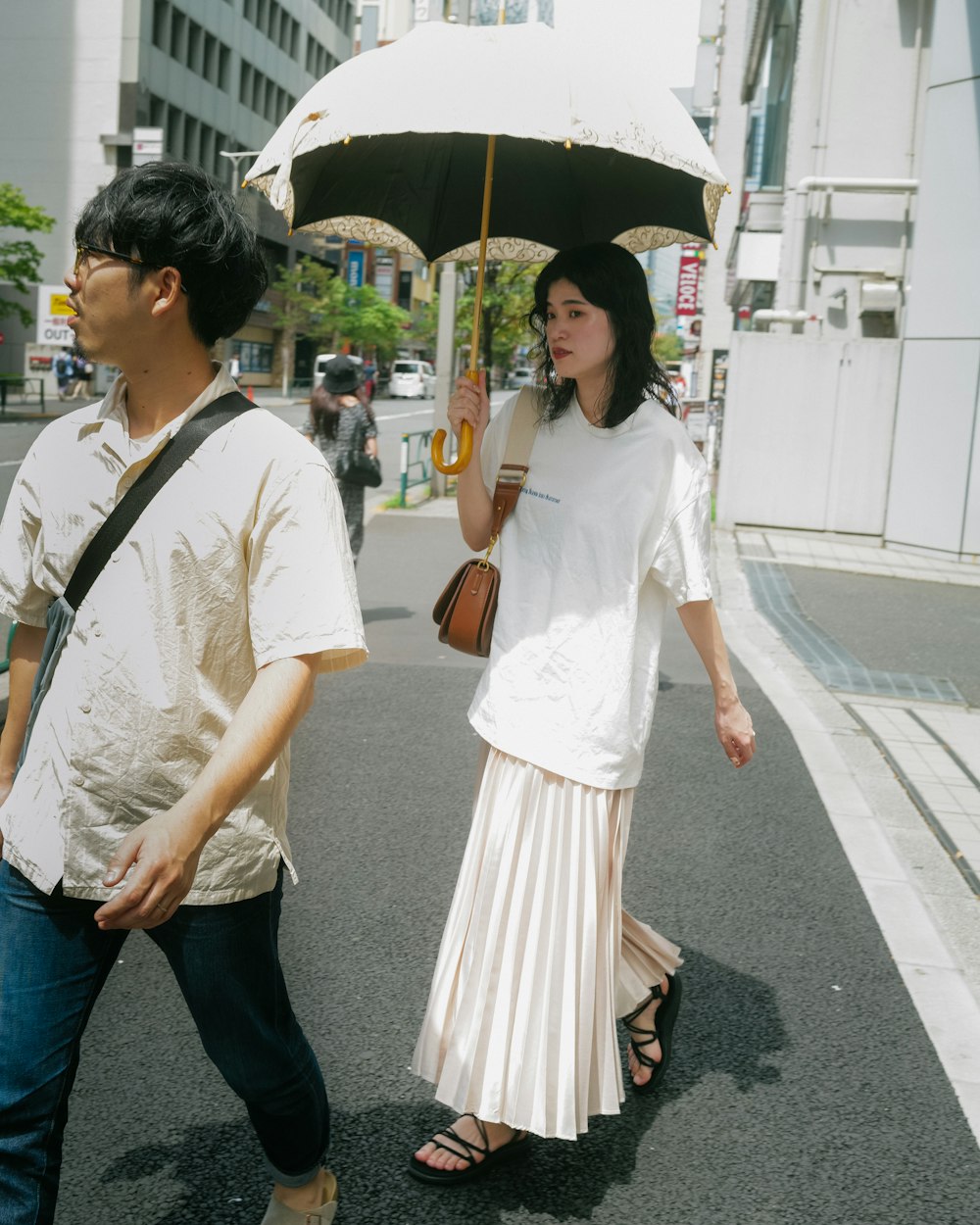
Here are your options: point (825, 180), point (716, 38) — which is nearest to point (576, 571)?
point (825, 180)

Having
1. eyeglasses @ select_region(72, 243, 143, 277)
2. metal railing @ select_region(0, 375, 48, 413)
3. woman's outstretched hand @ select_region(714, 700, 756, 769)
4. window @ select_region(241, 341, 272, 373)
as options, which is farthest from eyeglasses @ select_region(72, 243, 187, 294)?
window @ select_region(241, 341, 272, 373)

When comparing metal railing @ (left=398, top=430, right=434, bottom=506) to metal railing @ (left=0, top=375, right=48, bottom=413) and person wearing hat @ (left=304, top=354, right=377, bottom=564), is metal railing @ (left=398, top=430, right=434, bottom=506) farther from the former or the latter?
metal railing @ (left=0, top=375, right=48, bottom=413)

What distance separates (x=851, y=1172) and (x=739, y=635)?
6.94 metres

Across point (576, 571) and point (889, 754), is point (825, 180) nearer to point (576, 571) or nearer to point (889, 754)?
point (889, 754)

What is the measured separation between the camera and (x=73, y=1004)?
2.06 metres

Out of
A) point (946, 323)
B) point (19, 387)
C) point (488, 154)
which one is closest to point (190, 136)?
point (19, 387)

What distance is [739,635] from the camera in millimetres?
9688

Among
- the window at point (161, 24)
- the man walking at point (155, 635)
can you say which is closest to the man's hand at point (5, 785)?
the man walking at point (155, 635)

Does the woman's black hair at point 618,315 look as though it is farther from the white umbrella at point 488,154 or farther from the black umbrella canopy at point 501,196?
the black umbrella canopy at point 501,196

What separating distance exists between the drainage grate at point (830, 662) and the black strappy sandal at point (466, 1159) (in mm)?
5558

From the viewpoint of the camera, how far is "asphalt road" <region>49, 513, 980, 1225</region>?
2756 mm

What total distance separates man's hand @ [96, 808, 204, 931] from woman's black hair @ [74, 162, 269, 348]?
2.51ft

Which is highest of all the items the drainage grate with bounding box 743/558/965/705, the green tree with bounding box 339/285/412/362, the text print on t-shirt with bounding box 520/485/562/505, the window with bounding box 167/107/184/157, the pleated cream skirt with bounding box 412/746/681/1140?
the window with bounding box 167/107/184/157

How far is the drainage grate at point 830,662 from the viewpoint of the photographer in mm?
8055
